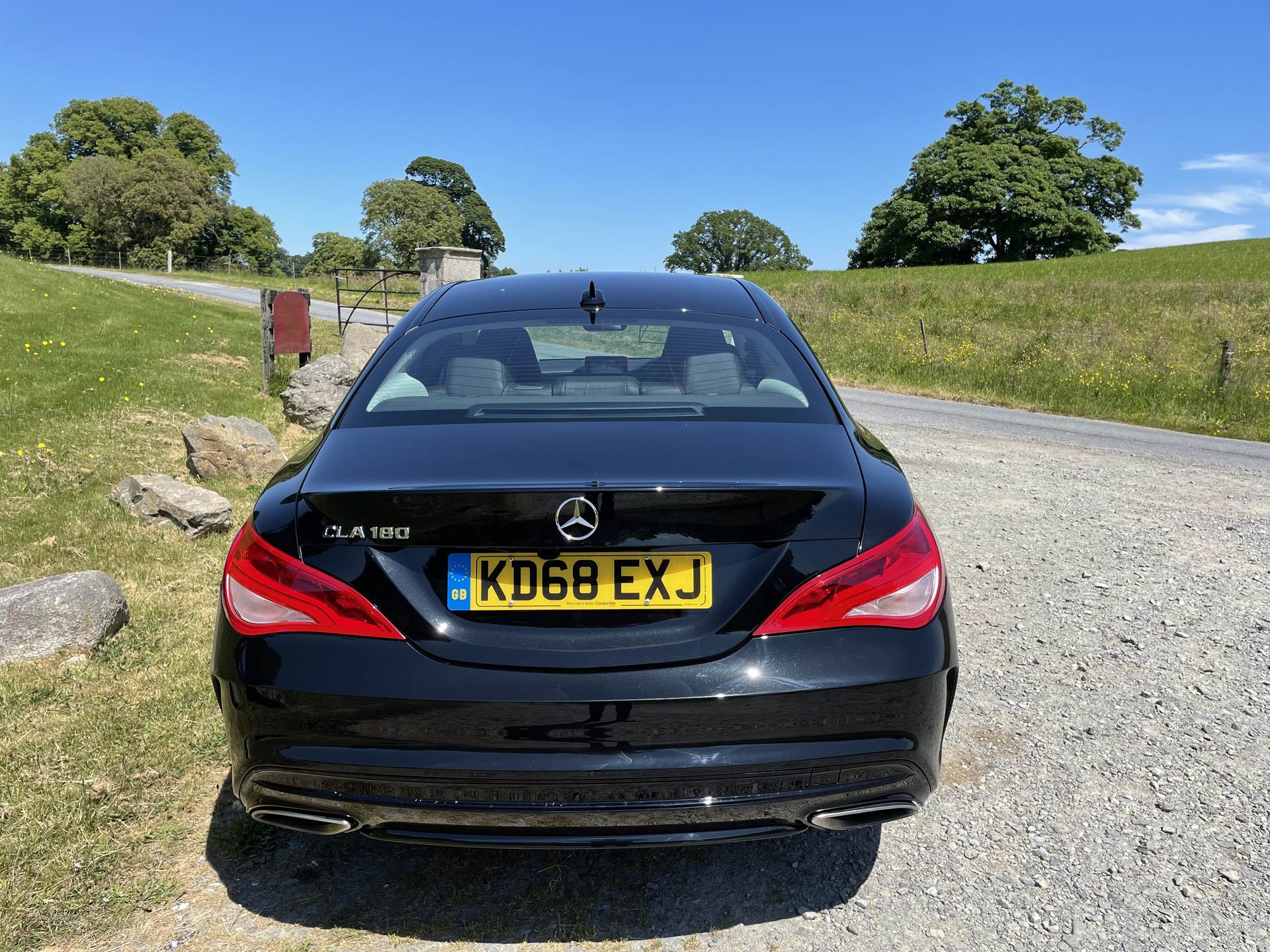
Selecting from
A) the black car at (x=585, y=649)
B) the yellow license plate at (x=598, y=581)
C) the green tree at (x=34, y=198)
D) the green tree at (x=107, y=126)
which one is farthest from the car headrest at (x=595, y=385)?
the green tree at (x=107, y=126)

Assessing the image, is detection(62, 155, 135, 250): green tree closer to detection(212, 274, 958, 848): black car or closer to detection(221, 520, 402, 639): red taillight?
detection(221, 520, 402, 639): red taillight

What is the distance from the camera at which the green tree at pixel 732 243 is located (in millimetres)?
114562

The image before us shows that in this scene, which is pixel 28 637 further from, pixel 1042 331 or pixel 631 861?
pixel 1042 331

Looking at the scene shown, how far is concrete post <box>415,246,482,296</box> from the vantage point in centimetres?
2284

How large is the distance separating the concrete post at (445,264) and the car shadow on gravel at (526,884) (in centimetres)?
2092

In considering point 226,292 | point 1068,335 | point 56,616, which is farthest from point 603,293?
point 226,292

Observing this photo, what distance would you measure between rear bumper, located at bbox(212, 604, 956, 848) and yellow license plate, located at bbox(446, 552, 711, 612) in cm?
14

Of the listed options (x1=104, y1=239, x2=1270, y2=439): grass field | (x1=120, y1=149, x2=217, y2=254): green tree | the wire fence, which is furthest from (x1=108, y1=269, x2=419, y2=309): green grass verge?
(x1=120, y1=149, x2=217, y2=254): green tree

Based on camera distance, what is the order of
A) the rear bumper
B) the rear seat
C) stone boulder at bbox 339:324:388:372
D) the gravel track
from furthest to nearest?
stone boulder at bbox 339:324:388:372
the rear seat
the gravel track
the rear bumper

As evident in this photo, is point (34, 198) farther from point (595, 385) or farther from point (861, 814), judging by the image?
point (861, 814)

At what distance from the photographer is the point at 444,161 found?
87.4 metres

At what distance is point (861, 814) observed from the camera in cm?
202

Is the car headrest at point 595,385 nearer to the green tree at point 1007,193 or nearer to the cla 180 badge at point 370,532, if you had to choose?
the cla 180 badge at point 370,532

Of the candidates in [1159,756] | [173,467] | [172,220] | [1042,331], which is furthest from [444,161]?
[1159,756]
